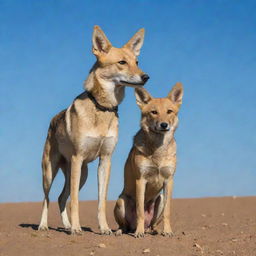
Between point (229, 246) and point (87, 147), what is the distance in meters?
2.80

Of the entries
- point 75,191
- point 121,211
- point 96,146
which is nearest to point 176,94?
point 96,146

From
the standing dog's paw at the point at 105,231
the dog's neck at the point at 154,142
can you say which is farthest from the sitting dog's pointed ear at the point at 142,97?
Result: the standing dog's paw at the point at 105,231

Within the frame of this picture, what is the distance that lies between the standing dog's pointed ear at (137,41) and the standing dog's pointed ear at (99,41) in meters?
0.54

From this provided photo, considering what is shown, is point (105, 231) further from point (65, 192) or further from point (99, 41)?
point (99, 41)

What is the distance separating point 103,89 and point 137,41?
1.25m

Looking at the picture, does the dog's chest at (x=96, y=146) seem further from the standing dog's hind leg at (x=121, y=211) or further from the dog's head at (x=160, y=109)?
the standing dog's hind leg at (x=121, y=211)

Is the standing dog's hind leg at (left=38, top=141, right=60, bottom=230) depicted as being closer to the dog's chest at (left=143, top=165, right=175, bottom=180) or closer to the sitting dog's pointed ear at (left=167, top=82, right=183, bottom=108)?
the dog's chest at (left=143, top=165, right=175, bottom=180)

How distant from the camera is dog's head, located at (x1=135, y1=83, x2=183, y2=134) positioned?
25.7 ft

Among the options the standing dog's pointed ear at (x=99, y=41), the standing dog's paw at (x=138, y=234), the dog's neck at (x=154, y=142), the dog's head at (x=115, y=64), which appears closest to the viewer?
the standing dog's paw at (x=138, y=234)

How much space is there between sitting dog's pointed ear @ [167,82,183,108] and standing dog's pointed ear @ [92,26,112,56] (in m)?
1.34

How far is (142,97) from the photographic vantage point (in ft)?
27.3

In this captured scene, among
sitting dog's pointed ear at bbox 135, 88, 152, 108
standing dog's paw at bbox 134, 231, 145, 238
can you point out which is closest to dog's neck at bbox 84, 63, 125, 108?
sitting dog's pointed ear at bbox 135, 88, 152, 108

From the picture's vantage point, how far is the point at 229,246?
7.37 metres

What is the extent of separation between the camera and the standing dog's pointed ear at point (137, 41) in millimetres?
8953
